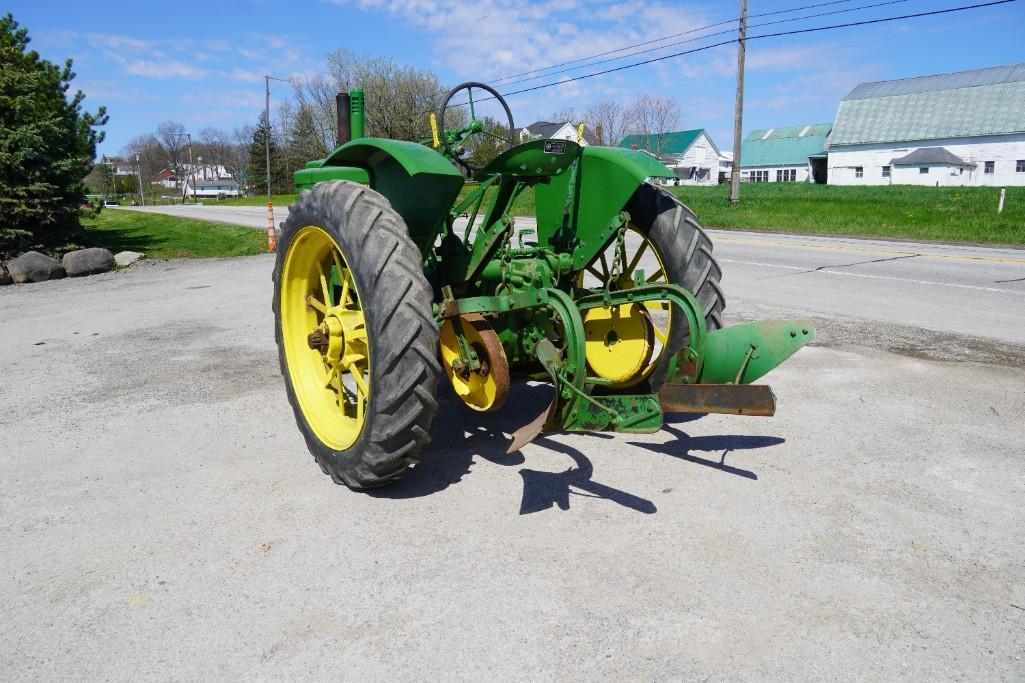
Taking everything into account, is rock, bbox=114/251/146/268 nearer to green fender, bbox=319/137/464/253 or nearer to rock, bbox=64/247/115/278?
rock, bbox=64/247/115/278

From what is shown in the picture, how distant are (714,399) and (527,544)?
1.01 metres

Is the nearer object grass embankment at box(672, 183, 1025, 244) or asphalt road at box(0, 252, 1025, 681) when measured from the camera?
asphalt road at box(0, 252, 1025, 681)

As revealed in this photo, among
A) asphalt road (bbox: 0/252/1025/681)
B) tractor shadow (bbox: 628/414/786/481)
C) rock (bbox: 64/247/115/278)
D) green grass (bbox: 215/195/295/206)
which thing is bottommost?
asphalt road (bbox: 0/252/1025/681)

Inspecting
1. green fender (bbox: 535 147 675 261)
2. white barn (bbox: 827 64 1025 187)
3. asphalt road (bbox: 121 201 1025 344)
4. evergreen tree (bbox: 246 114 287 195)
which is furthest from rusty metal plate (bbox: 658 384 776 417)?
evergreen tree (bbox: 246 114 287 195)

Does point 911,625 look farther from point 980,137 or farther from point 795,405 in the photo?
point 980,137

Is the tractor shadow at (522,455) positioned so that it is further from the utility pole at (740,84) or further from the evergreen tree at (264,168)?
the evergreen tree at (264,168)

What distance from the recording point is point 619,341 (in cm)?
424

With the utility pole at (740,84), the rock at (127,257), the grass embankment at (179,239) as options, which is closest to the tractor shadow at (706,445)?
the rock at (127,257)

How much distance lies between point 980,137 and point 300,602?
6926cm

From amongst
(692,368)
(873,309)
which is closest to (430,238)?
(692,368)

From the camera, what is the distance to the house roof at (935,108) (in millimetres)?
57812

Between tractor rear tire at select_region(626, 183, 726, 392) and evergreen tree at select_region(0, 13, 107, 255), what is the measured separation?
499 inches

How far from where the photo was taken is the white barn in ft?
188

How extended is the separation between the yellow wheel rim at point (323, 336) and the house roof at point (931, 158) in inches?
2598
